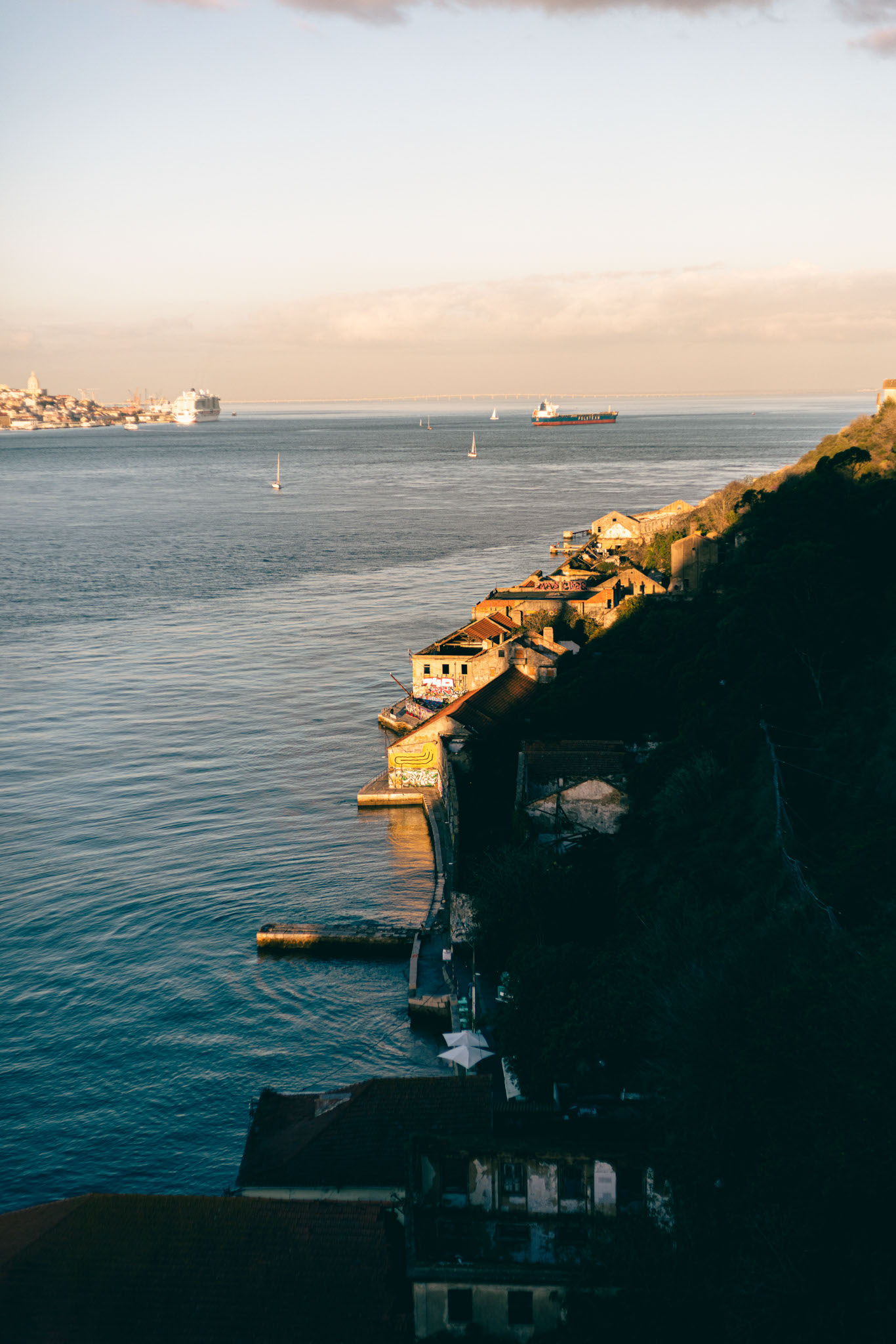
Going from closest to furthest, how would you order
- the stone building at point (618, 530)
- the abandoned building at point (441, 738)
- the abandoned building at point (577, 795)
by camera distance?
the abandoned building at point (577, 795), the abandoned building at point (441, 738), the stone building at point (618, 530)

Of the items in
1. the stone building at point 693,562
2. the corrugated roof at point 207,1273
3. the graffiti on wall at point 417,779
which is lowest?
the corrugated roof at point 207,1273

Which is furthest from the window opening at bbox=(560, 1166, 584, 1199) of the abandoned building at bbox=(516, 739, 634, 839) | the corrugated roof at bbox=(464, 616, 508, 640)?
the corrugated roof at bbox=(464, 616, 508, 640)

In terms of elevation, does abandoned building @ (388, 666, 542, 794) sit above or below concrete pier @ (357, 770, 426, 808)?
above

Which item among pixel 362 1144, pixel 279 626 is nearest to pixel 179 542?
pixel 279 626

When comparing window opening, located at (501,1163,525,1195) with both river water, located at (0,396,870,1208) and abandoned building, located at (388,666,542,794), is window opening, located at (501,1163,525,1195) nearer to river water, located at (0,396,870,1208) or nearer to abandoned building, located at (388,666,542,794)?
river water, located at (0,396,870,1208)

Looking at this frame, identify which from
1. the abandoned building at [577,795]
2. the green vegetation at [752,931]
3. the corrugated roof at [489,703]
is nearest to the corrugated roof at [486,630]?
the corrugated roof at [489,703]

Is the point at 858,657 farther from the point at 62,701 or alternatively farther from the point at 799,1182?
the point at 62,701

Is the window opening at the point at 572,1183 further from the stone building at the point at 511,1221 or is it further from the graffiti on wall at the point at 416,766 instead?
the graffiti on wall at the point at 416,766

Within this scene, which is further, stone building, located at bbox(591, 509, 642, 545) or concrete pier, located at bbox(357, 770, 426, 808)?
stone building, located at bbox(591, 509, 642, 545)
